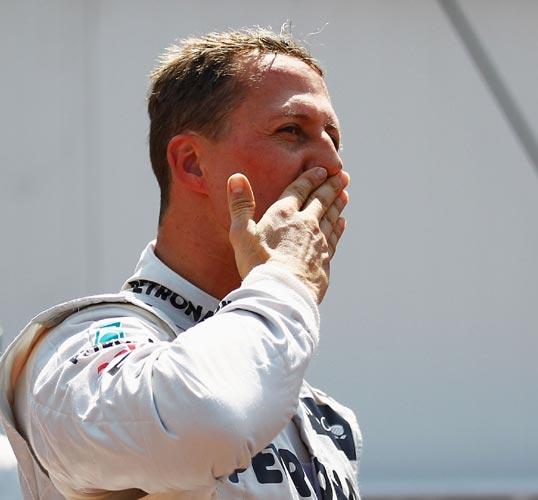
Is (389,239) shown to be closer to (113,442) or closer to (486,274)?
(486,274)

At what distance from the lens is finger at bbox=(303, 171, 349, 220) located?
1724 millimetres

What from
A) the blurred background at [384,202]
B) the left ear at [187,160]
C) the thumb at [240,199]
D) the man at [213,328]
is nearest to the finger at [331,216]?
the man at [213,328]

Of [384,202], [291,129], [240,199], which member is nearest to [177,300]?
[240,199]

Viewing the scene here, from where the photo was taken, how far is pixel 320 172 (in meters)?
1.80

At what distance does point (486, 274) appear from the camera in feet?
15.6

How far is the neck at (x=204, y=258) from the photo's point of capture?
187cm

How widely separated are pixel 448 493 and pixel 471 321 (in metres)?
0.70

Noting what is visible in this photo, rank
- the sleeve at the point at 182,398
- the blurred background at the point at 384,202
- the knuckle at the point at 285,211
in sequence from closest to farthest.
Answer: the sleeve at the point at 182,398 < the knuckle at the point at 285,211 < the blurred background at the point at 384,202

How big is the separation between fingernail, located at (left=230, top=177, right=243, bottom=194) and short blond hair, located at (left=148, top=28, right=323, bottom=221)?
183 millimetres

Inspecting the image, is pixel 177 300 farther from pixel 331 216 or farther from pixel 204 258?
pixel 331 216

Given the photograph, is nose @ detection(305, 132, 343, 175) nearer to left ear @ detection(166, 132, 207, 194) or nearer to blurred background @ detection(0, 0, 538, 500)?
left ear @ detection(166, 132, 207, 194)

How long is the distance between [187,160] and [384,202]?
113 inches

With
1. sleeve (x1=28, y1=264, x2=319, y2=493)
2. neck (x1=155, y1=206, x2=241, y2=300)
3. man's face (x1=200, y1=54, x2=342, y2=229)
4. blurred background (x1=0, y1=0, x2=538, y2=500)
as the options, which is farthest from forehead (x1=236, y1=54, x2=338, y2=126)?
blurred background (x1=0, y1=0, x2=538, y2=500)

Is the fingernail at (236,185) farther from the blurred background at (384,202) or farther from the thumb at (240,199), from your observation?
the blurred background at (384,202)
